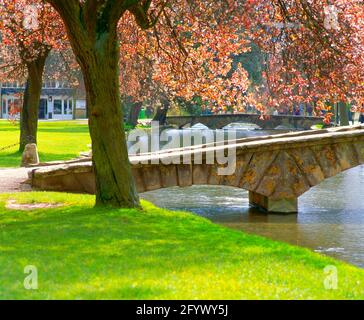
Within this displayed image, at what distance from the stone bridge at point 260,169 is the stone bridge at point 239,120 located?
166 feet

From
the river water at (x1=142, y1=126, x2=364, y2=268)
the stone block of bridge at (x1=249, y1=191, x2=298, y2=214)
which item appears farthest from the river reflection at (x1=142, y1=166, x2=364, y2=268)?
the stone block of bridge at (x1=249, y1=191, x2=298, y2=214)

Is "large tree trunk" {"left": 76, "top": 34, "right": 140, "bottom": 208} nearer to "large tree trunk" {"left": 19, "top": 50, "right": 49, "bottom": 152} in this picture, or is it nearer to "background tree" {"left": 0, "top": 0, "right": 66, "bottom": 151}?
"background tree" {"left": 0, "top": 0, "right": 66, "bottom": 151}

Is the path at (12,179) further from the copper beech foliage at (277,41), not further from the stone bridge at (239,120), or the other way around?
the stone bridge at (239,120)

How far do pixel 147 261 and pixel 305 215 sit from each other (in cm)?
1226

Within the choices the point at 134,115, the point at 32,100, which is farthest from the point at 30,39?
the point at 134,115

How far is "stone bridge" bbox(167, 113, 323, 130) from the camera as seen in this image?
74.0 m

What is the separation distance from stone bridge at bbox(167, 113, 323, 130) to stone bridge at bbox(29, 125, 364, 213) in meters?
50.7

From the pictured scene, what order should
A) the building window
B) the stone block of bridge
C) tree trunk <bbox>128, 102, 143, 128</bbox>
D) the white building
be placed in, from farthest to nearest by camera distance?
the building window
the white building
tree trunk <bbox>128, 102, 143, 128</bbox>
the stone block of bridge

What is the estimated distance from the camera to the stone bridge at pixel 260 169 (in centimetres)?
2088

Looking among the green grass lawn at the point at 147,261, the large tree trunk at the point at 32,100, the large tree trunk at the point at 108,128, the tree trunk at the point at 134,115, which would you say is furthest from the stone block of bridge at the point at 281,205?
the tree trunk at the point at 134,115

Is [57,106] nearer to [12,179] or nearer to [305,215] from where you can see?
[12,179]

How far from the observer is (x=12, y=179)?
877 inches
